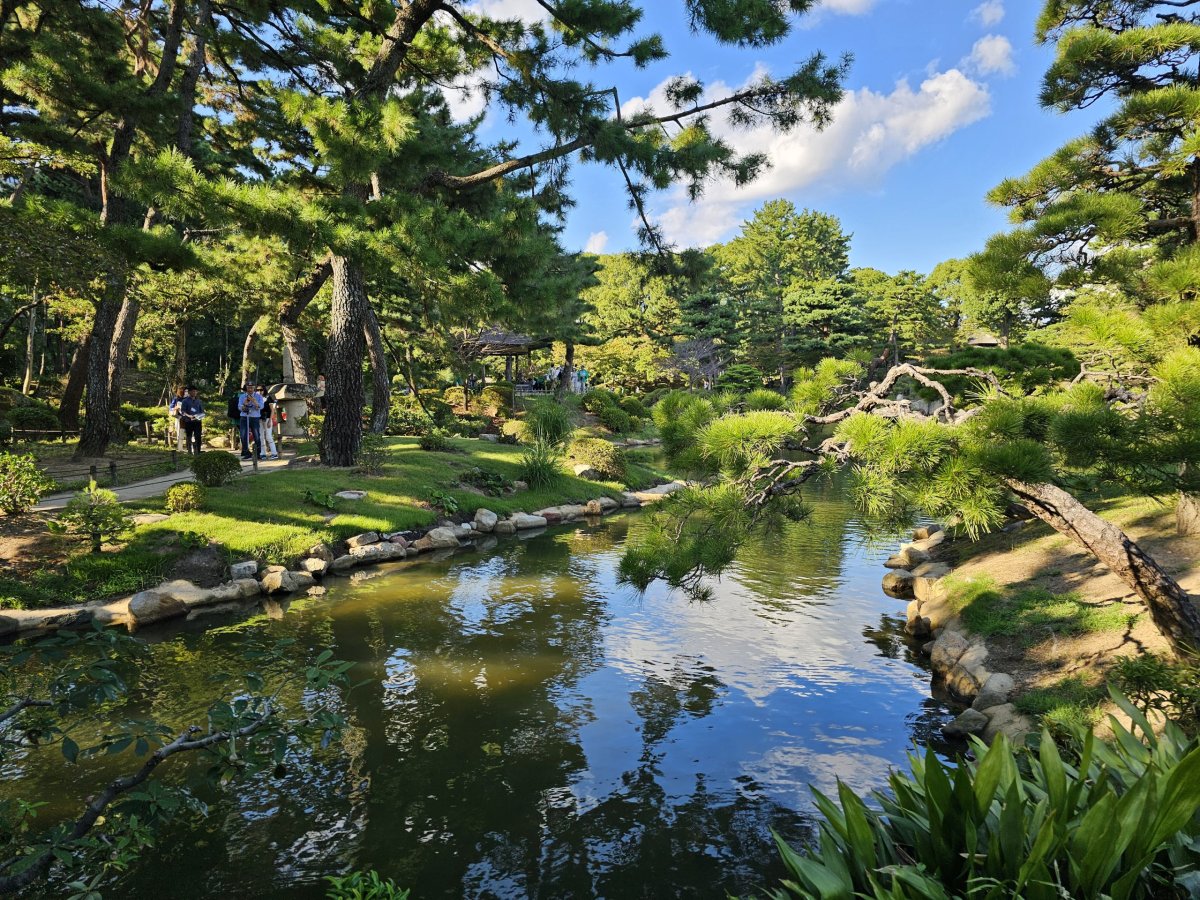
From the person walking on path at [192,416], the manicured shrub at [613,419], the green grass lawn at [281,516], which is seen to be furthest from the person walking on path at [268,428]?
the manicured shrub at [613,419]

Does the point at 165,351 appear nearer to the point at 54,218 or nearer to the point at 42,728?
the point at 54,218

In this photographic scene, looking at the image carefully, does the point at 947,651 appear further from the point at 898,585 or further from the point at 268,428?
the point at 268,428

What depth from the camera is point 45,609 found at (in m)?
8.07

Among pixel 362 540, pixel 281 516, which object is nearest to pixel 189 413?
pixel 281 516

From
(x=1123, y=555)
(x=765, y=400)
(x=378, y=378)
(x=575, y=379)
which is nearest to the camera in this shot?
(x=1123, y=555)

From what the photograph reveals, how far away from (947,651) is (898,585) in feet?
10.6

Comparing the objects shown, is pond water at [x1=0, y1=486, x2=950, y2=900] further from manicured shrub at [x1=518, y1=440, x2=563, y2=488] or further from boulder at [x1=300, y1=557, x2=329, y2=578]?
manicured shrub at [x1=518, y1=440, x2=563, y2=488]

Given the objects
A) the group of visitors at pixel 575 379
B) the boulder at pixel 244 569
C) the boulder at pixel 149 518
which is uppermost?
the group of visitors at pixel 575 379

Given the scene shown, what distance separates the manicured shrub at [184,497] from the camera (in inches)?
407

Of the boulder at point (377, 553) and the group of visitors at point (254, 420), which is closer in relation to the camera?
the boulder at point (377, 553)

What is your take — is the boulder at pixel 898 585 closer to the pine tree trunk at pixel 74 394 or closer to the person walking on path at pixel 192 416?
the person walking on path at pixel 192 416

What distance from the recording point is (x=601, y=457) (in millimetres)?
19438

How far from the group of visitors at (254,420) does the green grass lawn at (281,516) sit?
1.72m

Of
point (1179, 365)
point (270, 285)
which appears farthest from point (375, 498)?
point (1179, 365)
